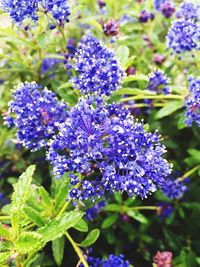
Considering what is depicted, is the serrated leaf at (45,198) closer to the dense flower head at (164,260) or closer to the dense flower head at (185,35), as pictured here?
the dense flower head at (164,260)

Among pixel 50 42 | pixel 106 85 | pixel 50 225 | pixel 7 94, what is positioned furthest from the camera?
pixel 7 94

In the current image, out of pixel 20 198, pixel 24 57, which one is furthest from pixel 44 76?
pixel 20 198

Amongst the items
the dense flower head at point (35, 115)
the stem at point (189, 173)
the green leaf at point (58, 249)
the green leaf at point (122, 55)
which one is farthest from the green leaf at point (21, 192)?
the stem at point (189, 173)

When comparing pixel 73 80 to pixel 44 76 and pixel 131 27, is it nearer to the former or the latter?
pixel 44 76

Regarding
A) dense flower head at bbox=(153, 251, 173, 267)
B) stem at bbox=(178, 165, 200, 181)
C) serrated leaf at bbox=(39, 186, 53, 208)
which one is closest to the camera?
serrated leaf at bbox=(39, 186, 53, 208)

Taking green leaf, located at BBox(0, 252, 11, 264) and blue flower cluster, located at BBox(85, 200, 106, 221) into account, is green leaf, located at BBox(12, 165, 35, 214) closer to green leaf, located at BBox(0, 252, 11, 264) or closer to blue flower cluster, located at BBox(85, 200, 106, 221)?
green leaf, located at BBox(0, 252, 11, 264)

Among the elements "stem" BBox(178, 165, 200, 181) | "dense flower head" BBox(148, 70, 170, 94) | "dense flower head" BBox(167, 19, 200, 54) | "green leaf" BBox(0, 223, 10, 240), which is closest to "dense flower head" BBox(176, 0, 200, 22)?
"dense flower head" BBox(167, 19, 200, 54)
